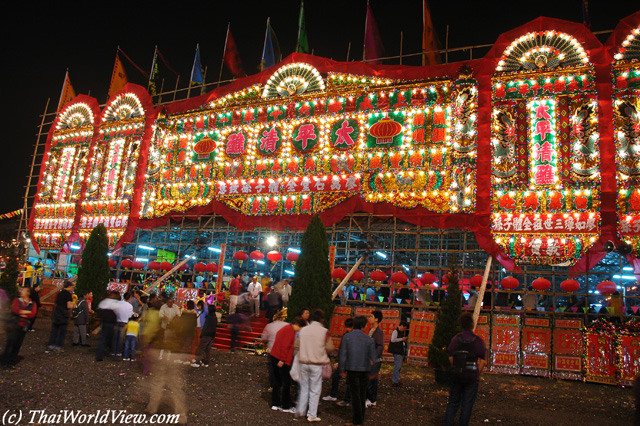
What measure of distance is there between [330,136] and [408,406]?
1060 cm

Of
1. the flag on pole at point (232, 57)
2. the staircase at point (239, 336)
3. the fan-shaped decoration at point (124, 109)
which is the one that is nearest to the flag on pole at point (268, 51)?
the flag on pole at point (232, 57)

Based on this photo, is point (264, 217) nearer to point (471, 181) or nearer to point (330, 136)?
point (330, 136)

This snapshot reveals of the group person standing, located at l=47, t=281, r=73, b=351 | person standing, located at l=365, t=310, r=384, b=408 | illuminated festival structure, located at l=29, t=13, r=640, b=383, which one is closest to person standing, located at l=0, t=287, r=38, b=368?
person standing, located at l=47, t=281, r=73, b=351

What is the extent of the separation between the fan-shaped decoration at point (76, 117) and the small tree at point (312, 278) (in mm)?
15145

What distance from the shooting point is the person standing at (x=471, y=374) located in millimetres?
6301

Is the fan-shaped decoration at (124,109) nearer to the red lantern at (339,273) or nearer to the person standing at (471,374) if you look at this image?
→ the red lantern at (339,273)

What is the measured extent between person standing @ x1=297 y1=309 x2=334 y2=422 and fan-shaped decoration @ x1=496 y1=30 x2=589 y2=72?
11.7 metres

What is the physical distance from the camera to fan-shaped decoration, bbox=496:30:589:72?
14445mm

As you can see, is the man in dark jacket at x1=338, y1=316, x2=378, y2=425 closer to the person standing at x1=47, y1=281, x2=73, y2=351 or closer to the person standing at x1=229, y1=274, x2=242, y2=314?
the person standing at x1=47, y1=281, x2=73, y2=351

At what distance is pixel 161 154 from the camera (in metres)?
20.2

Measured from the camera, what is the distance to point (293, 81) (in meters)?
18.4

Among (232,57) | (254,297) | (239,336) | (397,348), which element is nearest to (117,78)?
(232,57)

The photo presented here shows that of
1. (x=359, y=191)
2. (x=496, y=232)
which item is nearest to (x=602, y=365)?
(x=496, y=232)

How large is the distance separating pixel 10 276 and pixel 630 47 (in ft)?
76.1
